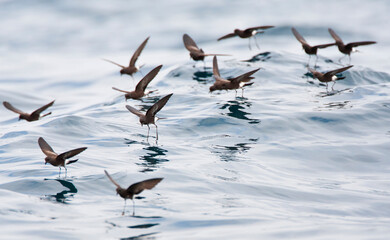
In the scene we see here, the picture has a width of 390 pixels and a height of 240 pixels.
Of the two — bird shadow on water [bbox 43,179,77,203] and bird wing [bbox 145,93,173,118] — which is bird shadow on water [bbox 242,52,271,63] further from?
bird shadow on water [bbox 43,179,77,203]

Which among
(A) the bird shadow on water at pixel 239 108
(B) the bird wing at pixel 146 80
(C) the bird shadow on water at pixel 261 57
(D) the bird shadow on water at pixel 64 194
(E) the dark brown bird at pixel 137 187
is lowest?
(D) the bird shadow on water at pixel 64 194

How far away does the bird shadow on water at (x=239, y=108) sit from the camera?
539 inches

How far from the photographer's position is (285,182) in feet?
33.2

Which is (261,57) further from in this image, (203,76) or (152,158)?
(152,158)

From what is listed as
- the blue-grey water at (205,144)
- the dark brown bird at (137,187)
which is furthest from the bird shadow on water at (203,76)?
the dark brown bird at (137,187)

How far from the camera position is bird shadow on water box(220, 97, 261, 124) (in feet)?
44.9

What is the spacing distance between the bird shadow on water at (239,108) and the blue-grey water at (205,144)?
47 mm

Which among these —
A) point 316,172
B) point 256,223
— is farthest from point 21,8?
point 256,223

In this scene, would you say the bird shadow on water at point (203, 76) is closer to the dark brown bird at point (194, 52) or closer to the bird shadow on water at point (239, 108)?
the dark brown bird at point (194, 52)

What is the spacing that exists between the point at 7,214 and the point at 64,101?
11585 millimetres

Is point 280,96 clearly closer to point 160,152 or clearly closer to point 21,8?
point 160,152

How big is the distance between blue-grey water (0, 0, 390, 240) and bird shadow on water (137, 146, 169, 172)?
0.02m

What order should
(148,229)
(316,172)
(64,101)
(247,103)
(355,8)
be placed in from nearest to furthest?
(148,229) → (316,172) → (247,103) → (64,101) → (355,8)

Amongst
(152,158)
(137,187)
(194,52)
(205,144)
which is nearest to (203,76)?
(194,52)
